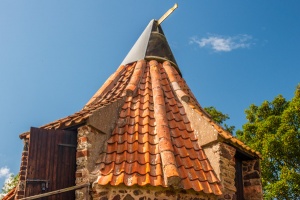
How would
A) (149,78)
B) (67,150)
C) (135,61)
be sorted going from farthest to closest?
(135,61) → (149,78) → (67,150)

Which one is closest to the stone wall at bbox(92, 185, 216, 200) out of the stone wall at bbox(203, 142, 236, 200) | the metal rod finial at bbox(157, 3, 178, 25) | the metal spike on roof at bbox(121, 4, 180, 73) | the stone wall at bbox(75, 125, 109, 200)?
the stone wall at bbox(75, 125, 109, 200)

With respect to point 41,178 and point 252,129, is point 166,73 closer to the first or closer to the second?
point 41,178

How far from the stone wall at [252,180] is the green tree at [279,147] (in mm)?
6595

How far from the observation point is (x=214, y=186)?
6148 millimetres

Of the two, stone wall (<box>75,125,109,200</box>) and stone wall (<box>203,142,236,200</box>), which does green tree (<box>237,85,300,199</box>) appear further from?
stone wall (<box>75,125,109,200</box>)

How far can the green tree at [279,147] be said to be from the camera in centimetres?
1420

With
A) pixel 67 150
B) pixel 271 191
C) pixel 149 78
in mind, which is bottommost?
pixel 271 191

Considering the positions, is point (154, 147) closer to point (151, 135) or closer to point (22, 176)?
point (151, 135)

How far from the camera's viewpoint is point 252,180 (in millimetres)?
7984

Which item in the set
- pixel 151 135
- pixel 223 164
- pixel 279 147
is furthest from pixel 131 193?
pixel 279 147

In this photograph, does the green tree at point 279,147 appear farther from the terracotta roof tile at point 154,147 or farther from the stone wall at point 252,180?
the terracotta roof tile at point 154,147

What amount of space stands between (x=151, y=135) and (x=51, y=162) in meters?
1.95

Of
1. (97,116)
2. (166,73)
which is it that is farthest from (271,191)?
(97,116)

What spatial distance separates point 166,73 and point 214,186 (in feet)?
11.7
